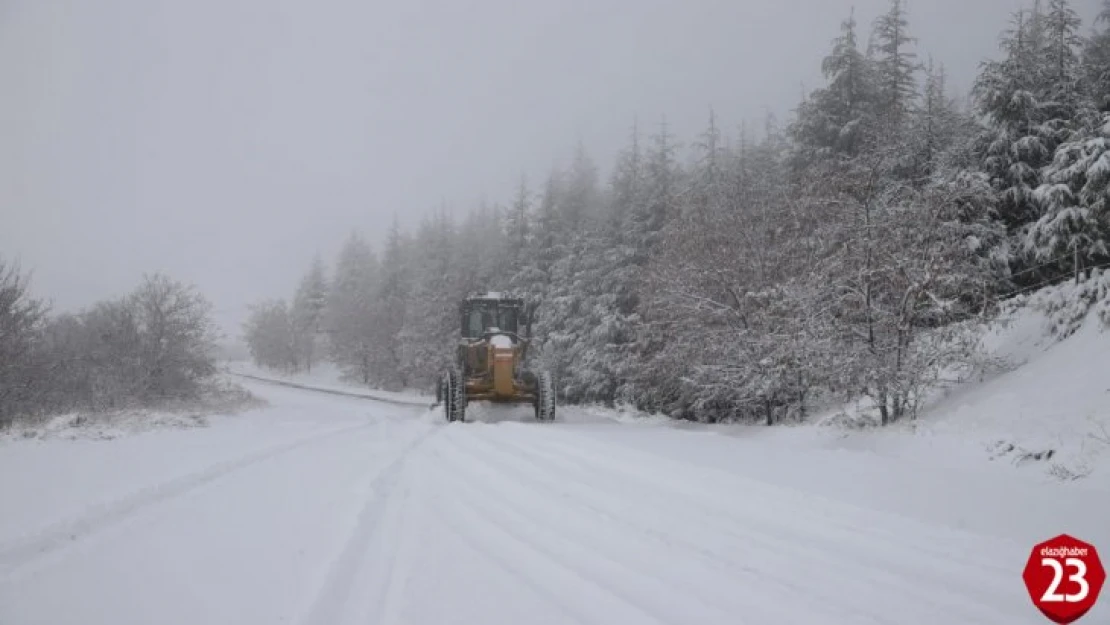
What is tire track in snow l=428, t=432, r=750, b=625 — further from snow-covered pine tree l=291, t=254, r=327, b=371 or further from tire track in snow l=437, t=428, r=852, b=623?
snow-covered pine tree l=291, t=254, r=327, b=371

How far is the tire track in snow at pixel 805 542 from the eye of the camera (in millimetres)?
3434

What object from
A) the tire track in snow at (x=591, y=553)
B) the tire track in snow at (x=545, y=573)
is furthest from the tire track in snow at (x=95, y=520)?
the tire track in snow at (x=591, y=553)

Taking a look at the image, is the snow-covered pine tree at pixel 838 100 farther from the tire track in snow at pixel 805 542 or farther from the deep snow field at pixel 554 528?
the tire track in snow at pixel 805 542

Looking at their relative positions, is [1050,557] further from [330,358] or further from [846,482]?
[330,358]

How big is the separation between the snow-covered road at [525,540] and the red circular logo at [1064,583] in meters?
0.12

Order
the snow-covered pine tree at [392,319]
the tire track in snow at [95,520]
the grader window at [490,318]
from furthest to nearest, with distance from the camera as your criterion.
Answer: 1. the snow-covered pine tree at [392,319]
2. the grader window at [490,318]
3. the tire track in snow at [95,520]

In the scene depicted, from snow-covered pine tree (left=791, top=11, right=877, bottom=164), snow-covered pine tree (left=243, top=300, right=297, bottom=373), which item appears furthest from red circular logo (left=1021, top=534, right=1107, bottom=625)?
snow-covered pine tree (left=243, top=300, right=297, bottom=373)

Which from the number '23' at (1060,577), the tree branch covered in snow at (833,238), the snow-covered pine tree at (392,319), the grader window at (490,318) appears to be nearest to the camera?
the number '23' at (1060,577)

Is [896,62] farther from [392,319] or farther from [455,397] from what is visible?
[392,319]

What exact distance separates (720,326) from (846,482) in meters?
9.20

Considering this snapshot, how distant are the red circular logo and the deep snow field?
115 millimetres

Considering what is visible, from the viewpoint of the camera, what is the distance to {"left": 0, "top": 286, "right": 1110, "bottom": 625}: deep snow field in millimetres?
3299

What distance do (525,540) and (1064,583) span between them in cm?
330

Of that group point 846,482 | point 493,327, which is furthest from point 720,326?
point 846,482
